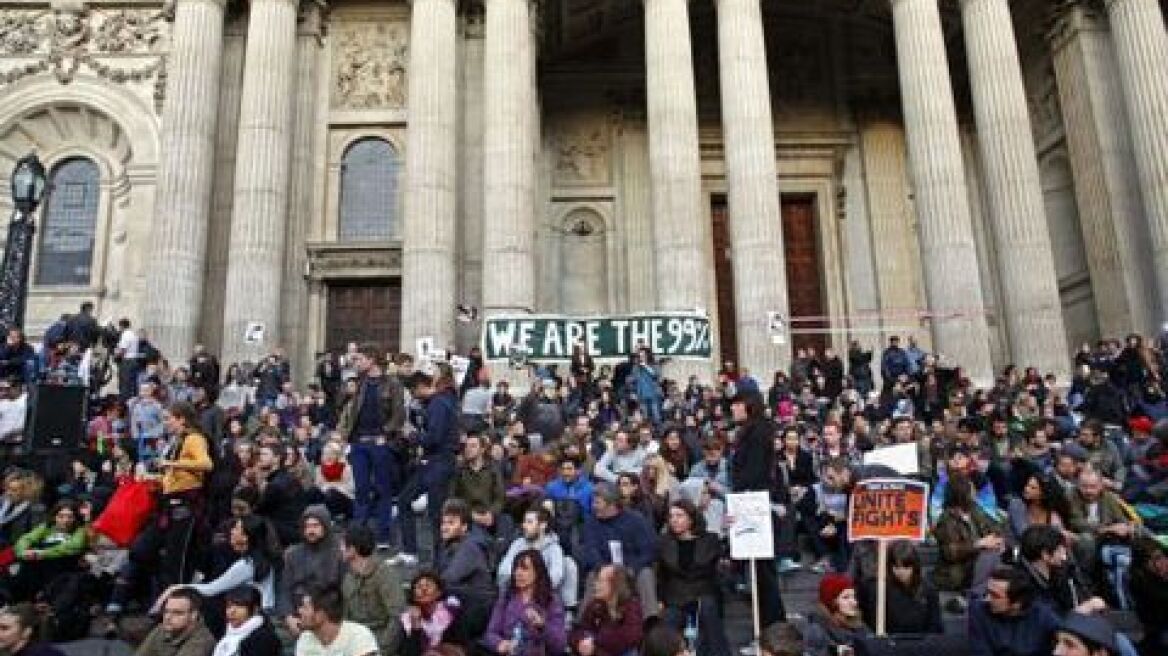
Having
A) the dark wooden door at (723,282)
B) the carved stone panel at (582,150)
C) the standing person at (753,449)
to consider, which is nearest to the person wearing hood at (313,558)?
the standing person at (753,449)

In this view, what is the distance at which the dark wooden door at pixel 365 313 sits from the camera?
73.6ft

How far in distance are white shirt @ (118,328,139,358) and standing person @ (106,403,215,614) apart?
8.87 metres

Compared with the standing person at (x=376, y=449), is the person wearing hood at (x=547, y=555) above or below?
below

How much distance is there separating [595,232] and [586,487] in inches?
727

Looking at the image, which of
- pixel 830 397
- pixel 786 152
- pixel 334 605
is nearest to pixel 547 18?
pixel 786 152

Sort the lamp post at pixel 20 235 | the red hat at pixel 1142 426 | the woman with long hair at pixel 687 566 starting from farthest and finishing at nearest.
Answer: the lamp post at pixel 20 235, the red hat at pixel 1142 426, the woman with long hair at pixel 687 566

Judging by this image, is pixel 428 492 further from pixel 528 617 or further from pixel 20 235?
pixel 20 235

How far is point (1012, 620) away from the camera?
568 cm

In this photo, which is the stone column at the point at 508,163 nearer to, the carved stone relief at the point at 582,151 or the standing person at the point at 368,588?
the carved stone relief at the point at 582,151

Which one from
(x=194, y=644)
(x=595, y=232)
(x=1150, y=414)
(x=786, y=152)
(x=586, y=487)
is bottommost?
(x=194, y=644)

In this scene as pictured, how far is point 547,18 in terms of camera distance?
26.9 metres

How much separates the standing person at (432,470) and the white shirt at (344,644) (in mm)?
3758

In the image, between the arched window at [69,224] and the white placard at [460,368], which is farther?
the arched window at [69,224]

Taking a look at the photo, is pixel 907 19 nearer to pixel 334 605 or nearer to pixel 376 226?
pixel 376 226
